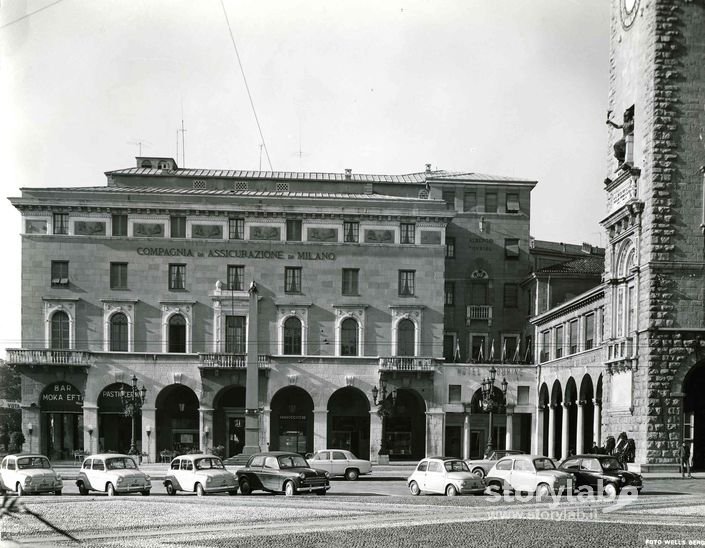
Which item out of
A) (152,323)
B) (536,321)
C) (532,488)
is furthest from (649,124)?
(152,323)

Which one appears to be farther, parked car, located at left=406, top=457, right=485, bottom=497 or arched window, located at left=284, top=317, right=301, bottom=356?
arched window, located at left=284, top=317, right=301, bottom=356

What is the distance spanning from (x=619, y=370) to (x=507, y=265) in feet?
90.5

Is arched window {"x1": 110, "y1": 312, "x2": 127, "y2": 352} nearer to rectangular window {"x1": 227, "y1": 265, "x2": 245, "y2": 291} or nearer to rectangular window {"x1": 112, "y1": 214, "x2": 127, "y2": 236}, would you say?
rectangular window {"x1": 112, "y1": 214, "x2": 127, "y2": 236}

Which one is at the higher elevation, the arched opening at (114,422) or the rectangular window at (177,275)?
the rectangular window at (177,275)

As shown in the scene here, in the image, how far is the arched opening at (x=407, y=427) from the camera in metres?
64.4

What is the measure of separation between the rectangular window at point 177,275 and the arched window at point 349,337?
34.7 feet

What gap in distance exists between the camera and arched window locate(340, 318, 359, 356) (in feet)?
210

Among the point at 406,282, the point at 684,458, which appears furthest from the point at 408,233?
the point at 684,458

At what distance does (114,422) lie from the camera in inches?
2483

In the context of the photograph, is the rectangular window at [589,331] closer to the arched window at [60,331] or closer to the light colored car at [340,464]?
the light colored car at [340,464]

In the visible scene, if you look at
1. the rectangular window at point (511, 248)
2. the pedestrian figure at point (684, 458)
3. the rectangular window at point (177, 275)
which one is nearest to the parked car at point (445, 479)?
the pedestrian figure at point (684, 458)

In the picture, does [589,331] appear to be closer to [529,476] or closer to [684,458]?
[684,458]

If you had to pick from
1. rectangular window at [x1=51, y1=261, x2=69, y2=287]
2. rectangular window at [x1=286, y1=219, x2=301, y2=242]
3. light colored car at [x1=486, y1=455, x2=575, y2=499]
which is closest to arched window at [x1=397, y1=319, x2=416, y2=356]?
rectangular window at [x1=286, y1=219, x2=301, y2=242]

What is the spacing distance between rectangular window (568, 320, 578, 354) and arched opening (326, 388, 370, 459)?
1472 cm
